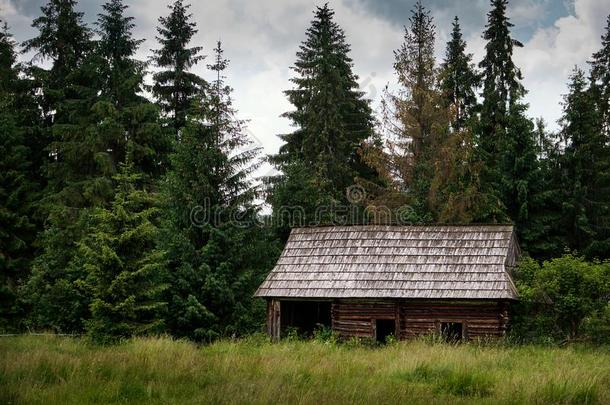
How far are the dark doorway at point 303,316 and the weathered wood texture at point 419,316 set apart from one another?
4.60 feet

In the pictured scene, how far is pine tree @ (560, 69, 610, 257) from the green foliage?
13.3 meters

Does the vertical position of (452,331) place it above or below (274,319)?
below

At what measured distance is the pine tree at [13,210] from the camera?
102 feet

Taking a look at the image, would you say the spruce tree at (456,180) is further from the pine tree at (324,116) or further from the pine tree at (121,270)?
the pine tree at (121,270)

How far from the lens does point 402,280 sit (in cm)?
2312

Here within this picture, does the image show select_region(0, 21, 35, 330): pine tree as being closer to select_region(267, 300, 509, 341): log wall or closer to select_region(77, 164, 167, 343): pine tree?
select_region(77, 164, 167, 343): pine tree

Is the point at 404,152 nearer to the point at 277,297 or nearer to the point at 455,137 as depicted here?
the point at 455,137

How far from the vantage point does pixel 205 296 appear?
2566 centimetres

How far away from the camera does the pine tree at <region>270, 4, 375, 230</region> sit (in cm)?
3738

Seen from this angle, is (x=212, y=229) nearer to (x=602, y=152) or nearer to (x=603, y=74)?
(x=602, y=152)

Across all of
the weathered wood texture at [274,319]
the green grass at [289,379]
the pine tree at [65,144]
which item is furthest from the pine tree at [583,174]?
the pine tree at [65,144]

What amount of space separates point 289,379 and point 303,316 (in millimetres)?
15888

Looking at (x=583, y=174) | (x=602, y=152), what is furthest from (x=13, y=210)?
(x=602, y=152)

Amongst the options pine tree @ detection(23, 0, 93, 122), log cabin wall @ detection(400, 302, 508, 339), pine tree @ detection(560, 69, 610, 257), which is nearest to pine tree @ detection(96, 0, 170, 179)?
pine tree @ detection(23, 0, 93, 122)
